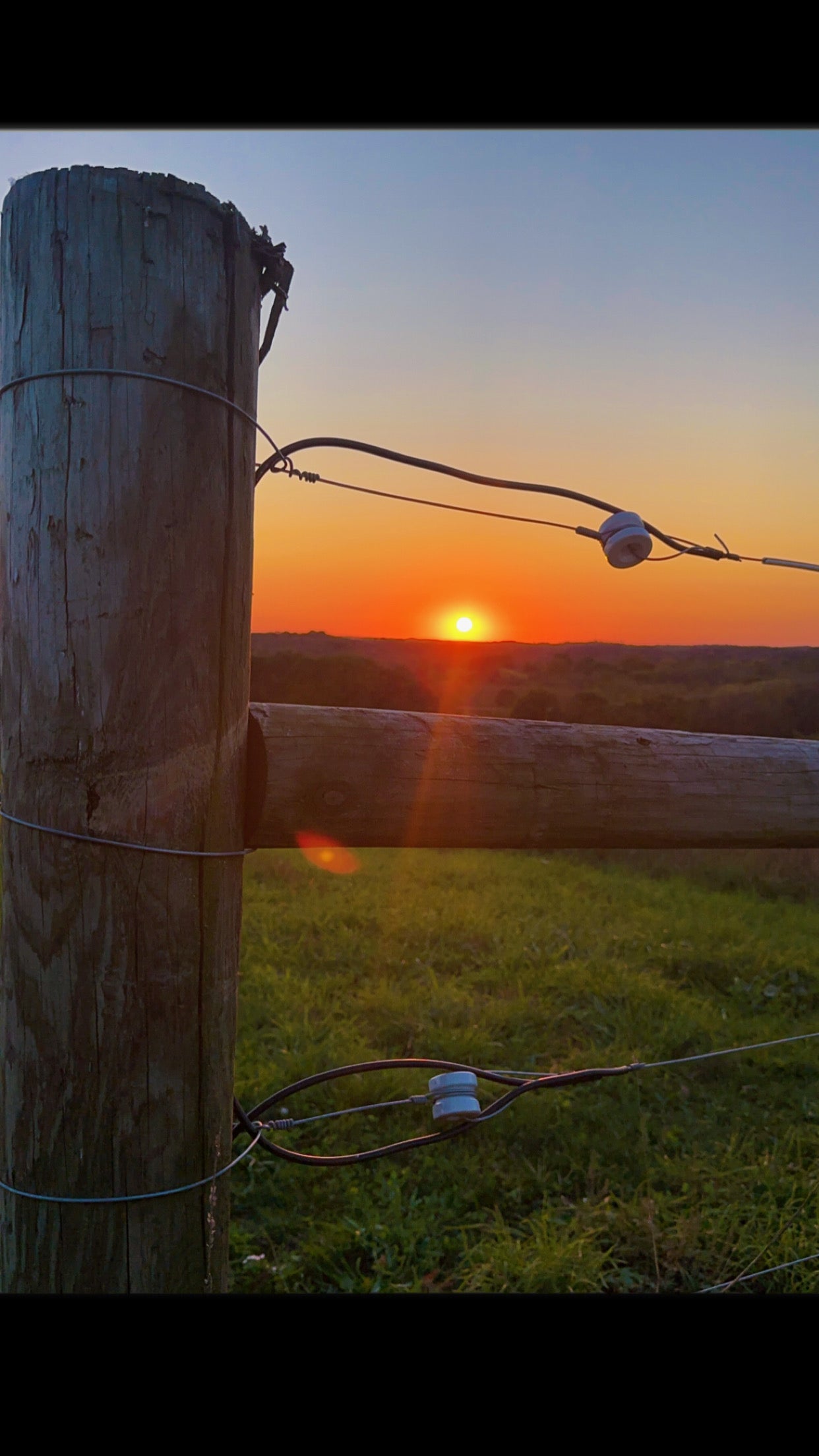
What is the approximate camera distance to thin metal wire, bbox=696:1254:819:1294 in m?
2.15

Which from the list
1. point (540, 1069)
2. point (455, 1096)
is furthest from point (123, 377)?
point (540, 1069)

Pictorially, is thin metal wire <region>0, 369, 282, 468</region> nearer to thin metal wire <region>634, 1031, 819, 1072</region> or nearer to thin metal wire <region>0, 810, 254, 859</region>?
thin metal wire <region>0, 810, 254, 859</region>

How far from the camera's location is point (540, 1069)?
3.55 meters

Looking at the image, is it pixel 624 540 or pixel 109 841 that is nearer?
pixel 109 841

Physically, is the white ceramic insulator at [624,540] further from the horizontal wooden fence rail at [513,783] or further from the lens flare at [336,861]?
the lens flare at [336,861]

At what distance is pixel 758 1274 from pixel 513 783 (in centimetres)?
165

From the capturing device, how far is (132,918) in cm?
111

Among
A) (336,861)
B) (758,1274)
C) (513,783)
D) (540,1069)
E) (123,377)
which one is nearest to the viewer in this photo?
(123,377)

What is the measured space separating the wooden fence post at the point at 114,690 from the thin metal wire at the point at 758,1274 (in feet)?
5.49

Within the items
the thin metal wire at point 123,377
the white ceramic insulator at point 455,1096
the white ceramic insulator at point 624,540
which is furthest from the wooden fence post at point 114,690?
the white ceramic insulator at point 624,540

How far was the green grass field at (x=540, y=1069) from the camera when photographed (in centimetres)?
239

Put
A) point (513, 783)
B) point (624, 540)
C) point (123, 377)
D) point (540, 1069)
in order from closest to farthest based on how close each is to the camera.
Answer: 1. point (123, 377)
2. point (513, 783)
3. point (624, 540)
4. point (540, 1069)

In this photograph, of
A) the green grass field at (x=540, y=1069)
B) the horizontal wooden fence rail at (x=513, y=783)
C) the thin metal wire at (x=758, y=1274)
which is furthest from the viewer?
the green grass field at (x=540, y=1069)

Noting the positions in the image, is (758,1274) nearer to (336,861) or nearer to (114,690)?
(114,690)
